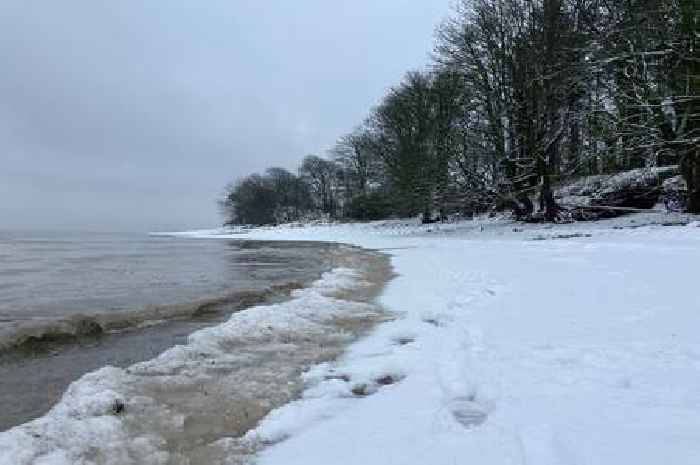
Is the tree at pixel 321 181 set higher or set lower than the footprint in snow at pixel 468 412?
higher

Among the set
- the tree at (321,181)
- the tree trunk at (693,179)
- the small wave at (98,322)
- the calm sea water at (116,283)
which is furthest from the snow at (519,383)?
the tree at (321,181)

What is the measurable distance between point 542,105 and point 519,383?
23174mm

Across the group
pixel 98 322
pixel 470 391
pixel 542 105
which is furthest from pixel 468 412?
pixel 542 105

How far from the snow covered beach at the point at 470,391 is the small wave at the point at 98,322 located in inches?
75.7

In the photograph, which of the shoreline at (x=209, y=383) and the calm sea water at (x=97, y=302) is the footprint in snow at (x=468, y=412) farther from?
the calm sea water at (x=97, y=302)

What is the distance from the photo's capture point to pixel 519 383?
4.47 meters

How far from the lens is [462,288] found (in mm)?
9922

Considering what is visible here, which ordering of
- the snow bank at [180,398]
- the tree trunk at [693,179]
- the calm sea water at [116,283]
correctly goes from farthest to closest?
the tree trunk at [693,179]
the calm sea water at [116,283]
the snow bank at [180,398]

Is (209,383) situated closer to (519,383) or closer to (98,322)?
(519,383)

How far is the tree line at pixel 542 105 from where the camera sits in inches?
773

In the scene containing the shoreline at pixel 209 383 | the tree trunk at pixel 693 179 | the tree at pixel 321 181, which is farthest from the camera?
the tree at pixel 321 181

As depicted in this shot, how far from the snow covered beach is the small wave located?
192 cm

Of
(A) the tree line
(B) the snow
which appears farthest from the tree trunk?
(B) the snow

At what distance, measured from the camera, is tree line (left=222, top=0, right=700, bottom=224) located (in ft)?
64.4
